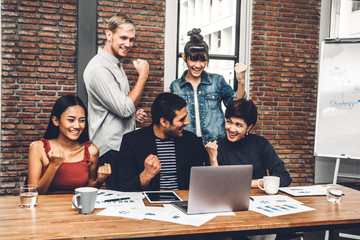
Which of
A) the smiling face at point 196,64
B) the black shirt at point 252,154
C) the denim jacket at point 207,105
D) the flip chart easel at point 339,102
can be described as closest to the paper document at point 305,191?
the black shirt at point 252,154

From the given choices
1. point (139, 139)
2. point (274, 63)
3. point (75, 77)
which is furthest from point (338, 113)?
point (75, 77)

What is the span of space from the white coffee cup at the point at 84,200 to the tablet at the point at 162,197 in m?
0.31

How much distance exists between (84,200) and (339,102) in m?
3.12

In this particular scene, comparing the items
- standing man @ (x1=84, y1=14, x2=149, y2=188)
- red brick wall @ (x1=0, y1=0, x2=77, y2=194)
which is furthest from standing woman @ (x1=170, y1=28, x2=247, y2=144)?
red brick wall @ (x1=0, y1=0, x2=77, y2=194)

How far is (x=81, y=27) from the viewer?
3.70 m

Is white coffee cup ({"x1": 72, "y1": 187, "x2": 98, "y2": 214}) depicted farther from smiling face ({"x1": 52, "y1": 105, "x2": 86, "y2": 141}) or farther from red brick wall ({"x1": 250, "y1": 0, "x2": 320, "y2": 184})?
red brick wall ({"x1": 250, "y1": 0, "x2": 320, "y2": 184})

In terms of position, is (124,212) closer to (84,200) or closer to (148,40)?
(84,200)

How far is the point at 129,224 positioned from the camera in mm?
1382

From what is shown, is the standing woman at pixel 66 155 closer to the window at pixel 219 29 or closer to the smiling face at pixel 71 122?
the smiling face at pixel 71 122

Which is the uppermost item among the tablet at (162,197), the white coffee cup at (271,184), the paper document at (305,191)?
the white coffee cup at (271,184)

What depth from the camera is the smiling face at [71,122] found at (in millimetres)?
2201

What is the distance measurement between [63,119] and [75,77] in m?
1.65

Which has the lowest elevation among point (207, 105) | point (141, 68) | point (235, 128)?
point (235, 128)

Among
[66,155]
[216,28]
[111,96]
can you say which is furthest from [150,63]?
[66,155]
